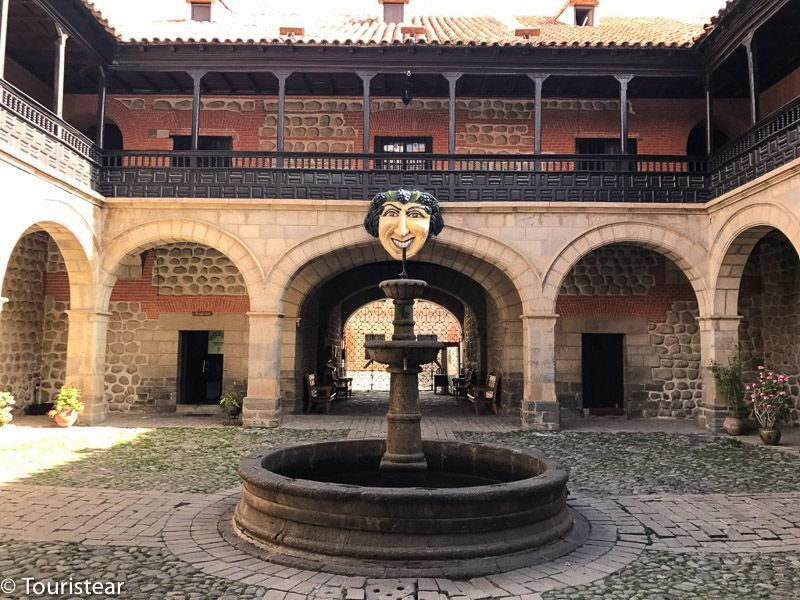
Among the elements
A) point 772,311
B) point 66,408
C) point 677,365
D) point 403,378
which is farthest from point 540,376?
point 66,408

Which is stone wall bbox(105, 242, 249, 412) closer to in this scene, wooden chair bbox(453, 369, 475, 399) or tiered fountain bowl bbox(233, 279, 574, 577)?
wooden chair bbox(453, 369, 475, 399)

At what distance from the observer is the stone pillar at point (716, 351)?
1095cm

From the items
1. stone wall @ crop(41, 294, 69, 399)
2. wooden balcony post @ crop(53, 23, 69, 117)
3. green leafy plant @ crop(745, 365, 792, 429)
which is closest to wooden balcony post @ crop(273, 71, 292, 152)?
wooden balcony post @ crop(53, 23, 69, 117)

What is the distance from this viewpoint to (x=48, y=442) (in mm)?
9219

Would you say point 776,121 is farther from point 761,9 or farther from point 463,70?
point 463,70

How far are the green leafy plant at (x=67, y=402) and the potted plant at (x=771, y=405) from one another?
38.5 ft

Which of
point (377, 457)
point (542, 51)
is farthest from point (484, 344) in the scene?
point (377, 457)

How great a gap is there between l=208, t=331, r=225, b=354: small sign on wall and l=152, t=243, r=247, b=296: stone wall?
37.3 inches

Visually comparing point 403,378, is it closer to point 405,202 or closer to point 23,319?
point 405,202

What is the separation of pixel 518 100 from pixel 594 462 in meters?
8.51

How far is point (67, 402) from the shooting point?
1071 centimetres

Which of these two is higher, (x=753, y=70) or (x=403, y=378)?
(x=753, y=70)

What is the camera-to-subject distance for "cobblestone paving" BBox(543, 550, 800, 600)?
3.78 metres

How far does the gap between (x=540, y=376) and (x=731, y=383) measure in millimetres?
3352
